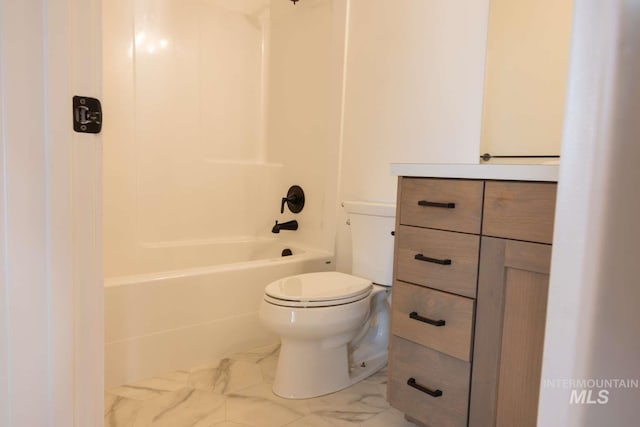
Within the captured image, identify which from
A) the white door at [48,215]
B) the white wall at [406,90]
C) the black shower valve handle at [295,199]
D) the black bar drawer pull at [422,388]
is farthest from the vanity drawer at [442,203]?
the black shower valve handle at [295,199]

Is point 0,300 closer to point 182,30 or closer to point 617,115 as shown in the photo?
point 617,115

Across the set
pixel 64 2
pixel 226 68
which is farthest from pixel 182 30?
pixel 64 2

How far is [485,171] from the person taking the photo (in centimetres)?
118

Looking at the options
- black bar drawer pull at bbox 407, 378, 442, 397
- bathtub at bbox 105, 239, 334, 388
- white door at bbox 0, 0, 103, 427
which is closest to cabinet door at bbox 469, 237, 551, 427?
black bar drawer pull at bbox 407, 378, 442, 397

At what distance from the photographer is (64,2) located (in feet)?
2.52

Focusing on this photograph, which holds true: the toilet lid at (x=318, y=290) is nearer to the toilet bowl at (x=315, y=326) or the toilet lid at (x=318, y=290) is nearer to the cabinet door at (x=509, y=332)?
the toilet bowl at (x=315, y=326)

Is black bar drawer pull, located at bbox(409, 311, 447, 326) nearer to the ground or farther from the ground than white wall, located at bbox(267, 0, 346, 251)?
nearer to the ground

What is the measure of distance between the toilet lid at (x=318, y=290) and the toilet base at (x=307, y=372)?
21 cm

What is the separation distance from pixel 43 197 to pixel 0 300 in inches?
7.6

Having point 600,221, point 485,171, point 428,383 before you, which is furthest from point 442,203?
point 600,221

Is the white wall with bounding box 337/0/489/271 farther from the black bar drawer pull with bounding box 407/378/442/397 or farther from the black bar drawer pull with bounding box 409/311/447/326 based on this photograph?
the black bar drawer pull with bounding box 407/378/442/397

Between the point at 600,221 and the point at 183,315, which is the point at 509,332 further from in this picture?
the point at 183,315

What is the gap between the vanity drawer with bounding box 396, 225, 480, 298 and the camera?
1.23m

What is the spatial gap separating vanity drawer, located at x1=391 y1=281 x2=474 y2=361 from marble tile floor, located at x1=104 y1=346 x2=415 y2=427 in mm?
425
